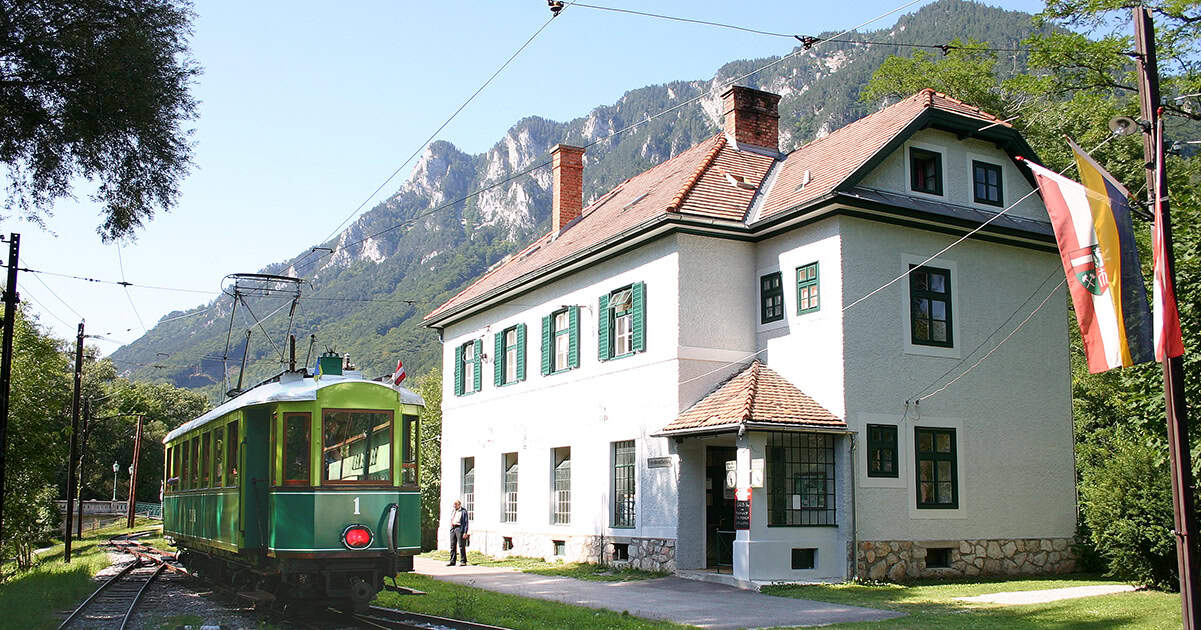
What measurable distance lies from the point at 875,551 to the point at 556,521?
26.8 ft

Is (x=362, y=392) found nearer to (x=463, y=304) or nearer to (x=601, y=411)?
(x=601, y=411)

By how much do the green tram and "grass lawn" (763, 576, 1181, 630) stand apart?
5.80 meters

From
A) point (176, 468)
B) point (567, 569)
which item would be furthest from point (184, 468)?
point (567, 569)

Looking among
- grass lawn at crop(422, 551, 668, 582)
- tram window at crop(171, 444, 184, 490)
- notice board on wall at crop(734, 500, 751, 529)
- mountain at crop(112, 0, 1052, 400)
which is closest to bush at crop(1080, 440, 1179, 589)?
notice board on wall at crop(734, 500, 751, 529)

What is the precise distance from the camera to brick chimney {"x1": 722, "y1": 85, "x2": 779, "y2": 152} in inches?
993

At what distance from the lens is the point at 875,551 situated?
1861 centimetres

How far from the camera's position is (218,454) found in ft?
50.7

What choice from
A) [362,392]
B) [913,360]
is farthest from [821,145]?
[362,392]

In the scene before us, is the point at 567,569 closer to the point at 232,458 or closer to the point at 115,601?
the point at 115,601

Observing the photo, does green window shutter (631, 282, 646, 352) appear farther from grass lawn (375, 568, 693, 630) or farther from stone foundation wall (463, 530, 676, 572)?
grass lawn (375, 568, 693, 630)

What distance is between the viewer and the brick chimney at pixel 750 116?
25.2 metres

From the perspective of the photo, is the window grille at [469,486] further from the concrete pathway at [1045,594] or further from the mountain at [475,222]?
the mountain at [475,222]

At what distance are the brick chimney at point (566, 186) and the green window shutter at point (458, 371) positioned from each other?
4606 millimetres

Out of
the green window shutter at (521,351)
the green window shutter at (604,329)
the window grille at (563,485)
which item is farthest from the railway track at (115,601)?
the green window shutter at (604,329)
